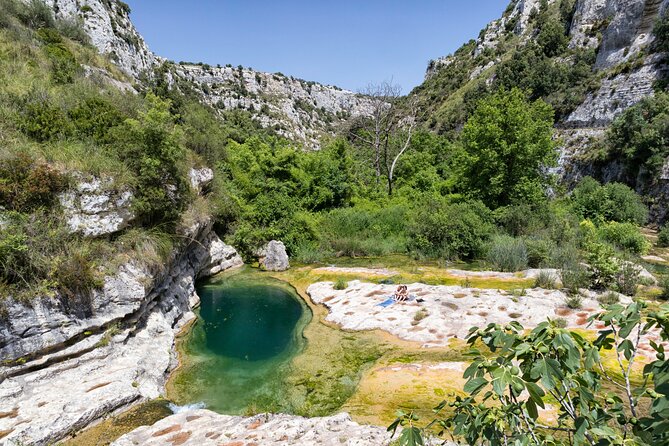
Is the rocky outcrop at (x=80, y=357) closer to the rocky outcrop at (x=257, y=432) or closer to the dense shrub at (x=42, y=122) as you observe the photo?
the rocky outcrop at (x=257, y=432)

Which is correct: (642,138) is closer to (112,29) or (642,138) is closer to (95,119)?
(95,119)

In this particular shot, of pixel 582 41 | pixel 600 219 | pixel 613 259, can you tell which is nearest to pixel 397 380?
pixel 613 259

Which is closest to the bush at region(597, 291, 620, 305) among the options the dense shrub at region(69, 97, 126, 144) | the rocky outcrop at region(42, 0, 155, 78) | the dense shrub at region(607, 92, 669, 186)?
the dense shrub at region(69, 97, 126, 144)

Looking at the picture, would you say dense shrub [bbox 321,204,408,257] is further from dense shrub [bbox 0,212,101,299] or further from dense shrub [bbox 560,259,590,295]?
dense shrub [bbox 0,212,101,299]

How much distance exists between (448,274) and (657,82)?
29029 millimetres

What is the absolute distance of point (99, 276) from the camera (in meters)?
8.43

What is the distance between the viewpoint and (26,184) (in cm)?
788

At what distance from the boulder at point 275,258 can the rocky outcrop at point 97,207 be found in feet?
25.7

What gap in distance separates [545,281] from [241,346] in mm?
9981

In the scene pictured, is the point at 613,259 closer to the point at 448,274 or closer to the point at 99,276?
the point at 448,274

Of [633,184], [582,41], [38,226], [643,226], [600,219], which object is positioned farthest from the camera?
[582,41]

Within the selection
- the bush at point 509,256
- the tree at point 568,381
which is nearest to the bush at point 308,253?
the bush at point 509,256

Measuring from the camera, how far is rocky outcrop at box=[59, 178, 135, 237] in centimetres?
864

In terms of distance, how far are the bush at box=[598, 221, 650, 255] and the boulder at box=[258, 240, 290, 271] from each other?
15.2 metres
